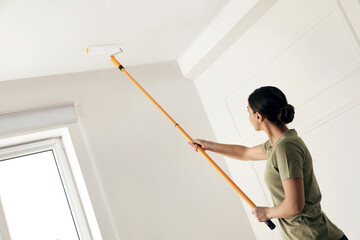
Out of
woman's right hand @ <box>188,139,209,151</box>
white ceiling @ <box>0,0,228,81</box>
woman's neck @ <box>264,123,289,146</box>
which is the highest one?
white ceiling @ <box>0,0,228,81</box>

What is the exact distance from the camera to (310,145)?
9.37 ft

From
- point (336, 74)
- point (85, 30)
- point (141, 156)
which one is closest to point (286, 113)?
point (336, 74)

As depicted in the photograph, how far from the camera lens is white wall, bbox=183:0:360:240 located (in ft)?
8.27

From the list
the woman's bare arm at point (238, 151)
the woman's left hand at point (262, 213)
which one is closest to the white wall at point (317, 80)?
the woman's bare arm at point (238, 151)

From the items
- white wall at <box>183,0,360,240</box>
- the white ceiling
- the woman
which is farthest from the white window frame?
the woman

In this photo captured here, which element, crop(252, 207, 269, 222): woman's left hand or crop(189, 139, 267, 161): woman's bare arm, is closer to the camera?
crop(252, 207, 269, 222): woman's left hand

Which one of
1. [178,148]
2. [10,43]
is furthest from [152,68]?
[10,43]

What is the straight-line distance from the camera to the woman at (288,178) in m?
1.57

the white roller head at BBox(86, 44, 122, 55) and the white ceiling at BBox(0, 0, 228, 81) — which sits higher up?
the white ceiling at BBox(0, 0, 228, 81)

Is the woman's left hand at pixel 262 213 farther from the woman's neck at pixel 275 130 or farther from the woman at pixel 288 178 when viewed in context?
the woman's neck at pixel 275 130

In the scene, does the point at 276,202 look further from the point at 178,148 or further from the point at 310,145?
the point at 178,148

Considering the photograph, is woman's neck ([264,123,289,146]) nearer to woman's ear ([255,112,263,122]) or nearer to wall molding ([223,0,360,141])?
woman's ear ([255,112,263,122])

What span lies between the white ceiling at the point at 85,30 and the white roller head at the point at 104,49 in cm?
5

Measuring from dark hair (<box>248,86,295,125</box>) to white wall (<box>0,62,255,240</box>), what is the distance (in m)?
1.63
